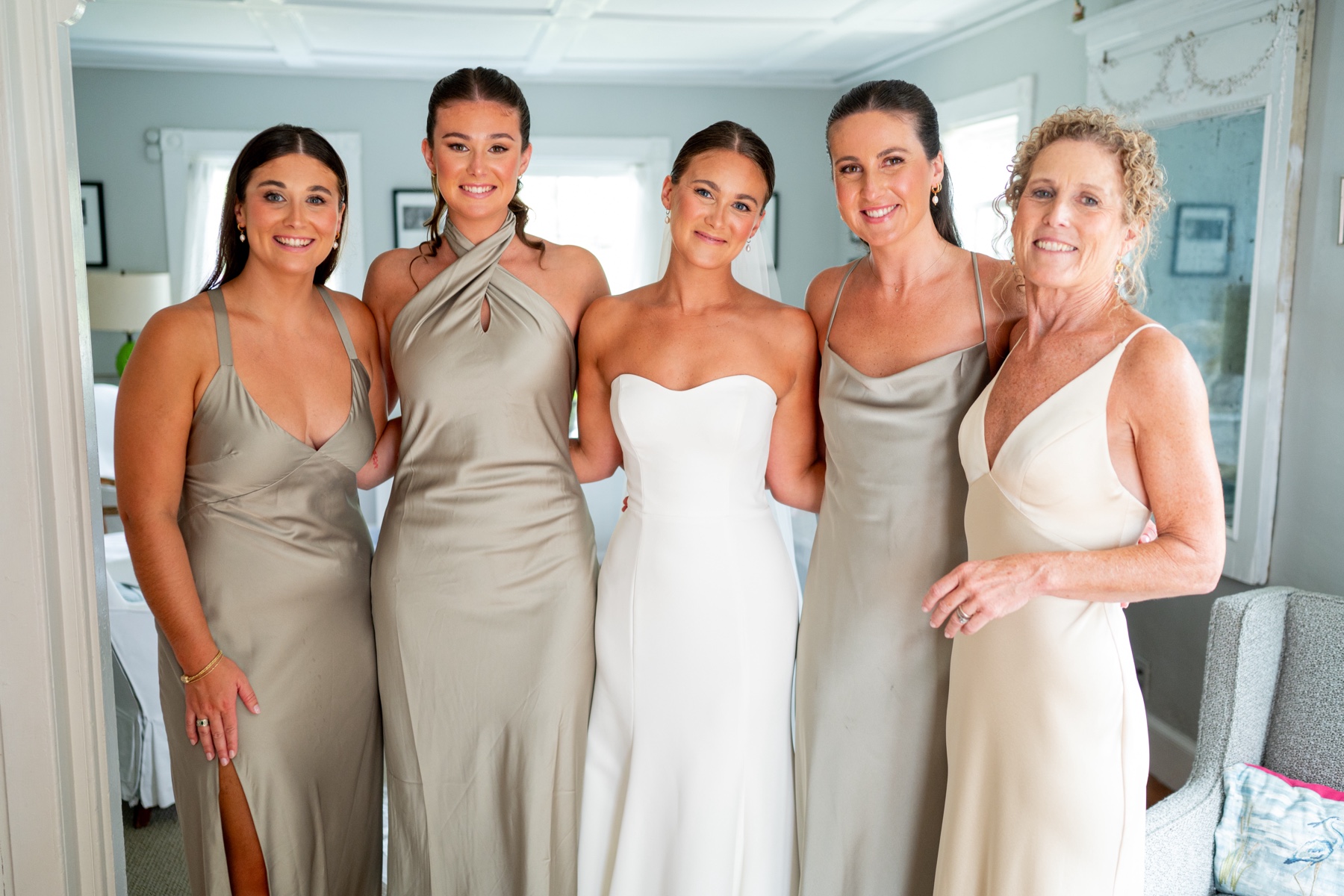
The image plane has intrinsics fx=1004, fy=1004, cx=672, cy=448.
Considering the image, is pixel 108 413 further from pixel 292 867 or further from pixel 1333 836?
pixel 1333 836

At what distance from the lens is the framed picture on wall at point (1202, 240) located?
3215mm

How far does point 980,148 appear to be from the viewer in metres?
5.46

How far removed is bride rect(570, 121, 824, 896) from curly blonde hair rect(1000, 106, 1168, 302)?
21.5 inches

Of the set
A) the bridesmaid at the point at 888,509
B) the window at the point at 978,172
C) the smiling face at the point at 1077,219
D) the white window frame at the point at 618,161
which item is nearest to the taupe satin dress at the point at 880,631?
the bridesmaid at the point at 888,509

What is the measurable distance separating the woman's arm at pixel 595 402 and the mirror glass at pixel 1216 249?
196 cm

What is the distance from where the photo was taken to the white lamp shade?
5.68 m

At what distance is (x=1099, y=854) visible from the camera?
1.51 m

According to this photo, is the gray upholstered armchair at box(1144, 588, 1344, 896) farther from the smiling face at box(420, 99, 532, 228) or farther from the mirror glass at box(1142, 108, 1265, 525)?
the smiling face at box(420, 99, 532, 228)

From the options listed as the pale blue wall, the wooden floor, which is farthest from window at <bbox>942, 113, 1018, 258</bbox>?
the wooden floor

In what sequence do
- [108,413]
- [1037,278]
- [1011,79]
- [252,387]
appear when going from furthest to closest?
[108,413]
[1011,79]
[252,387]
[1037,278]

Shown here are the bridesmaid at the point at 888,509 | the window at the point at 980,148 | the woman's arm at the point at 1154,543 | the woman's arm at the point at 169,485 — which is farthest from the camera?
the window at the point at 980,148

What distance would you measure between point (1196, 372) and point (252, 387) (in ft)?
5.03

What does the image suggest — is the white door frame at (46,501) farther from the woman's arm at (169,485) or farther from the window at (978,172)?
the window at (978,172)

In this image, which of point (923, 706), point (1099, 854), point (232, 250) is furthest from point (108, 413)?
point (1099, 854)
